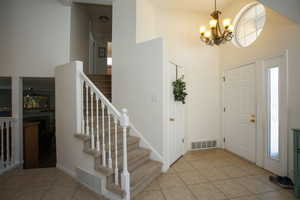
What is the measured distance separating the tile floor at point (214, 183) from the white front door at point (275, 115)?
29 cm

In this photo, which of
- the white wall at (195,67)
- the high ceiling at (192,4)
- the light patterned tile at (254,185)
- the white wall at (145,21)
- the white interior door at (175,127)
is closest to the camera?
the light patterned tile at (254,185)

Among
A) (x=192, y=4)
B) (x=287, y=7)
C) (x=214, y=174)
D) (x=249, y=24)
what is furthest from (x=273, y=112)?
(x=192, y=4)

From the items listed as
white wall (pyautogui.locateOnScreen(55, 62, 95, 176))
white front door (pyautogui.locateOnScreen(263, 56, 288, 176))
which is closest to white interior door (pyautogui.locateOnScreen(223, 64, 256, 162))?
white front door (pyautogui.locateOnScreen(263, 56, 288, 176))

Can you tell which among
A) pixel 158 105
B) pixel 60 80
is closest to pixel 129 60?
pixel 158 105

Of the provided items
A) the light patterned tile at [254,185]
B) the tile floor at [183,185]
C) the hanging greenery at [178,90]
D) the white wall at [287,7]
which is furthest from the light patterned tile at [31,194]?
the white wall at [287,7]

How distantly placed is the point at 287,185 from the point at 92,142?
10.3ft

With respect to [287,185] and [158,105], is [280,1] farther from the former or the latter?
Result: [287,185]

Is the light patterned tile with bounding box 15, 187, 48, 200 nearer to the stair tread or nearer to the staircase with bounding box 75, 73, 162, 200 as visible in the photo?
the staircase with bounding box 75, 73, 162, 200

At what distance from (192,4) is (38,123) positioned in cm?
508

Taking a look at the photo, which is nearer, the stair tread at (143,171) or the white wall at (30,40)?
the stair tread at (143,171)

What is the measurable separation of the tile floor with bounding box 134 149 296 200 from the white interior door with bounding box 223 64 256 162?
389mm

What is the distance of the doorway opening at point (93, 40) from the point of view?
3.88 meters

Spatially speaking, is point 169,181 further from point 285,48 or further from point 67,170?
point 285,48

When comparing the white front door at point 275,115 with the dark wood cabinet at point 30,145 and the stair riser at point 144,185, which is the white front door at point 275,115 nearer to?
the stair riser at point 144,185
